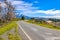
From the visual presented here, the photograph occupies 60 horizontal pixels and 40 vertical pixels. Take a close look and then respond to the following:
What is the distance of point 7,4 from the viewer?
83625 millimetres

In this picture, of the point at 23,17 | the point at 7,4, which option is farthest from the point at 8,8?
the point at 23,17

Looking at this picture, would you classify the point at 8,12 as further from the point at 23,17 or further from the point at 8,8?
the point at 23,17

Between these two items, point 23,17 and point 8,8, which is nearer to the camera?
point 8,8

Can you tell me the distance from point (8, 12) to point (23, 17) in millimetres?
105219

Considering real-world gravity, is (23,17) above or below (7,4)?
below

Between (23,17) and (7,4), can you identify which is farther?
(23,17)

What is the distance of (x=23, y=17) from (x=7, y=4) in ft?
340

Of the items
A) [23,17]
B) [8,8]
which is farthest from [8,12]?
[23,17]

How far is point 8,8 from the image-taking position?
84.9 m

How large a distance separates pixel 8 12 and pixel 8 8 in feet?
10.7

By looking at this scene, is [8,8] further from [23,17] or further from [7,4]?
[23,17]

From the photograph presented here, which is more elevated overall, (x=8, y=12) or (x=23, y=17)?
(x=8, y=12)

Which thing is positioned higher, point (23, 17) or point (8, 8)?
point (8, 8)
